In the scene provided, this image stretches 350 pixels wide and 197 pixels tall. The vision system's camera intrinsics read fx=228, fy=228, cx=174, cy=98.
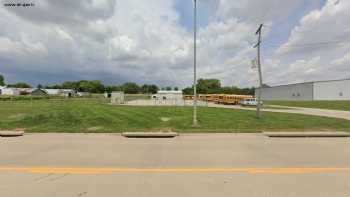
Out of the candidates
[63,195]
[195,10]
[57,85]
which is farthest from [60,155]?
[57,85]

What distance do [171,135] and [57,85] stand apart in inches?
7129

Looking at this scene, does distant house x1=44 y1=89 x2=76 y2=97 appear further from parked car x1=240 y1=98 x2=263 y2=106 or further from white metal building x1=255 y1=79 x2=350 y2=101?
white metal building x1=255 y1=79 x2=350 y2=101

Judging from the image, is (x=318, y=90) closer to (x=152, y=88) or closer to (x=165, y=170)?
(x=165, y=170)

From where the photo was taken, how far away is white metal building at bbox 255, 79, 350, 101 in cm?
6075

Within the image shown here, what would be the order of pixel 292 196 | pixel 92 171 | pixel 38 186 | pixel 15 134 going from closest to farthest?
1. pixel 292 196
2. pixel 38 186
3. pixel 92 171
4. pixel 15 134

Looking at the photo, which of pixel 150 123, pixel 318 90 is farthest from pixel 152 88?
pixel 150 123

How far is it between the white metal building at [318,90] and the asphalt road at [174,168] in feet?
200

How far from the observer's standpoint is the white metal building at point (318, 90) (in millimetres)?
60750

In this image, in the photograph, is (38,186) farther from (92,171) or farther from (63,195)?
(92,171)

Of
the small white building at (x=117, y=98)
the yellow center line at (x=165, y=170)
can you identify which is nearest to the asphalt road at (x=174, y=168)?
the yellow center line at (x=165, y=170)

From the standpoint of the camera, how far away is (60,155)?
6.38m

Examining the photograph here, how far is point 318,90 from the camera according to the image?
65562 millimetres

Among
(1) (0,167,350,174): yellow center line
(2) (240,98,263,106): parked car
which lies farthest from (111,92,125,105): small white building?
(1) (0,167,350,174): yellow center line

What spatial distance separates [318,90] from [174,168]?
73141 millimetres
